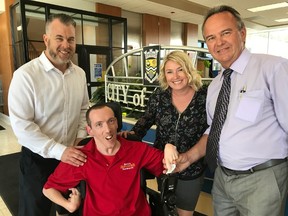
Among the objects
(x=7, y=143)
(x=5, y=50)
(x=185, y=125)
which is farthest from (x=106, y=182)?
(x=5, y=50)

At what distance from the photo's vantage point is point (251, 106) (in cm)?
117

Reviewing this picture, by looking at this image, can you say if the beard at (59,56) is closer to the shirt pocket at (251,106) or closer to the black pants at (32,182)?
the black pants at (32,182)

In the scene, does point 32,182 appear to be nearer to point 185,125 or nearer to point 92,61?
point 185,125

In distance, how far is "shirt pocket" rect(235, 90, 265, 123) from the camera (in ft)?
3.81

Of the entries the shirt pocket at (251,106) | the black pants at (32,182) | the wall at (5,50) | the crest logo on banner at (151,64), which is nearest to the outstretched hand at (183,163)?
the shirt pocket at (251,106)

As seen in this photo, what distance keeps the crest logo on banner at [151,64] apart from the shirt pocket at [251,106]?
133 cm

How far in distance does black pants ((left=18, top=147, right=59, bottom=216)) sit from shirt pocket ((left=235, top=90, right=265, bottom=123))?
1220 millimetres

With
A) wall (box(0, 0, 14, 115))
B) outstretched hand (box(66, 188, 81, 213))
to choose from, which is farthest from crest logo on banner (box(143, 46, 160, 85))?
wall (box(0, 0, 14, 115))

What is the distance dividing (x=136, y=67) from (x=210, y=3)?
3.39 m

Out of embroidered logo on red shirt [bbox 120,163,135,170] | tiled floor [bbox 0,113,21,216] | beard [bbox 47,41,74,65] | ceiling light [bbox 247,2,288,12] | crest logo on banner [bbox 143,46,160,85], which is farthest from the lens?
ceiling light [bbox 247,2,288,12]

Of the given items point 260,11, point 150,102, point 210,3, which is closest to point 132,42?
point 210,3

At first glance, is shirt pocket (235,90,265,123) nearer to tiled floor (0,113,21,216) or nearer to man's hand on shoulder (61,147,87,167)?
man's hand on shoulder (61,147,87,167)

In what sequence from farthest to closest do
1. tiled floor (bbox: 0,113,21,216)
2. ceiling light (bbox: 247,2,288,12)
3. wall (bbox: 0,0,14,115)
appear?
ceiling light (bbox: 247,2,288,12) → wall (bbox: 0,0,14,115) → tiled floor (bbox: 0,113,21,216)

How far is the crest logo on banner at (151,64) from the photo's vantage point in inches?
96.9
